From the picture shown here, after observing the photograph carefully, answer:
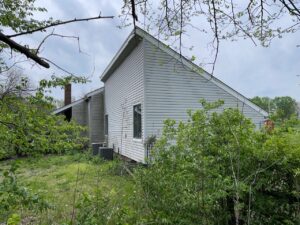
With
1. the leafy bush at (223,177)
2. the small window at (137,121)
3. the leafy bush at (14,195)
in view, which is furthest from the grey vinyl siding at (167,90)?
the leafy bush at (14,195)

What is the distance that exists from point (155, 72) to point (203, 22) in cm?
802

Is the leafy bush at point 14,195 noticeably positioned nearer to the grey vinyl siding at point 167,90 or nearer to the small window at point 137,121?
the grey vinyl siding at point 167,90

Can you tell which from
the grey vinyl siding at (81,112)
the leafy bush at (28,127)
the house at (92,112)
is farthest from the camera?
the grey vinyl siding at (81,112)

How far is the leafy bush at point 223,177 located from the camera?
266cm

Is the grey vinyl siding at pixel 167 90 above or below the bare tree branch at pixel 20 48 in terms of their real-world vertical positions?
above

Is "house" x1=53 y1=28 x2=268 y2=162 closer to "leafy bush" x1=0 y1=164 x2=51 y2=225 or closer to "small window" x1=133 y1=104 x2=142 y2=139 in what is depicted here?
"small window" x1=133 y1=104 x2=142 y2=139

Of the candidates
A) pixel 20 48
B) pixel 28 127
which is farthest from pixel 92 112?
pixel 20 48

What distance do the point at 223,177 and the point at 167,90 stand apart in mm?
9021

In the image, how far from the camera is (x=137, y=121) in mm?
12430

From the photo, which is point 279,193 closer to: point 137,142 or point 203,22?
point 203,22

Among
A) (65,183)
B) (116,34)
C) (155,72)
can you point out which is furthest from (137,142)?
(116,34)

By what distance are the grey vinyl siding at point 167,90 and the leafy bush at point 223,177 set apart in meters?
7.88

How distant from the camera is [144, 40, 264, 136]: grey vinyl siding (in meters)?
11.4

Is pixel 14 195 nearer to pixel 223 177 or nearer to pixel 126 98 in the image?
pixel 223 177
